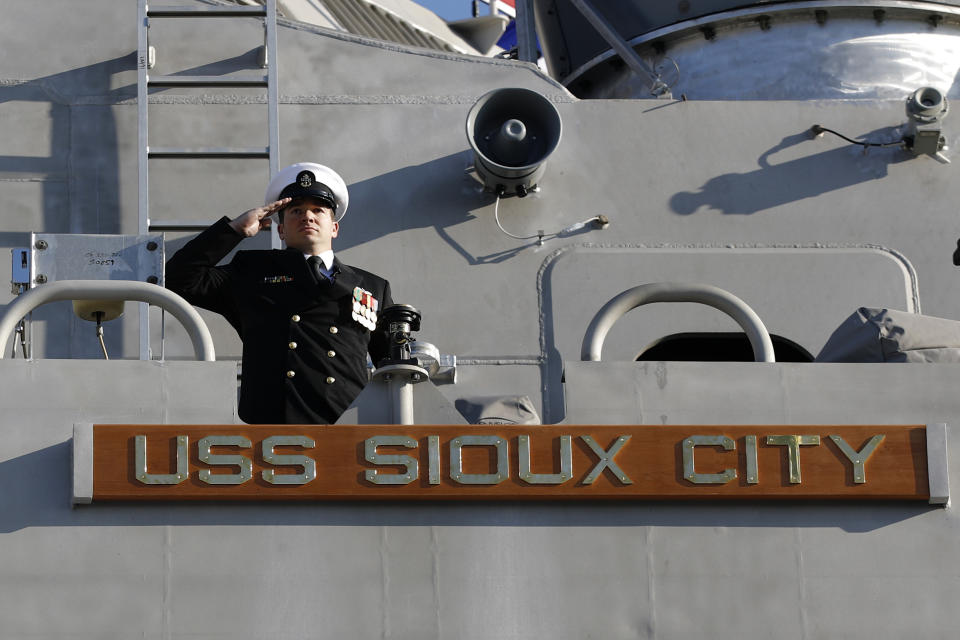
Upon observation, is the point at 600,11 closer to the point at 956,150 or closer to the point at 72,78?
the point at 956,150

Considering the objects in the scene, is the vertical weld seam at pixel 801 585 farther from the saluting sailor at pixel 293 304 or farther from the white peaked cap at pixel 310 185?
the white peaked cap at pixel 310 185

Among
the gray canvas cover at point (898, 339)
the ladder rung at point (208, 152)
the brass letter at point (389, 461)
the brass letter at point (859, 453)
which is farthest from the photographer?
the ladder rung at point (208, 152)

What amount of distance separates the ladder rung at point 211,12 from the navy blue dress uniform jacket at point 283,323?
2.34 meters

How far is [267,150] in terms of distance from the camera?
7582 millimetres

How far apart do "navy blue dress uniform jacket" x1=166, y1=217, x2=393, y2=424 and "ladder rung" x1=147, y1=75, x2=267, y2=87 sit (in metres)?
2.08

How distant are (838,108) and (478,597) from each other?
3.82 meters

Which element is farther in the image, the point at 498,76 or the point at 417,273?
the point at 498,76

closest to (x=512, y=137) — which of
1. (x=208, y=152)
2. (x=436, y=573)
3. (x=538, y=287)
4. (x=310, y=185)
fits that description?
(x=538, y=287)

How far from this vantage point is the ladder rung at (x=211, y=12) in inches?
307

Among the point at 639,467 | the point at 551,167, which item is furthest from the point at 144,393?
the point at 551,167

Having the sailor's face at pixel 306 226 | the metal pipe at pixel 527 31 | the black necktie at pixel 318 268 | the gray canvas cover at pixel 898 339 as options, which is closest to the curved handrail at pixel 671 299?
the gray canvas cover at pixel 898 339

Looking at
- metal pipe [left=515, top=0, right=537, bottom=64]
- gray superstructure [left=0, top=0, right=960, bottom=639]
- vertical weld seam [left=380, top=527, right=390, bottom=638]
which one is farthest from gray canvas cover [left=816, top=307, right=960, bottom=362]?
metal pipe [left=515, top=0, right=537, bottom=64]

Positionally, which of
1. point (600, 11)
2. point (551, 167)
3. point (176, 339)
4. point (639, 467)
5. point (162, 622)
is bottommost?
point (162, 622)

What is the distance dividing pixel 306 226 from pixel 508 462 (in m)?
1.30
